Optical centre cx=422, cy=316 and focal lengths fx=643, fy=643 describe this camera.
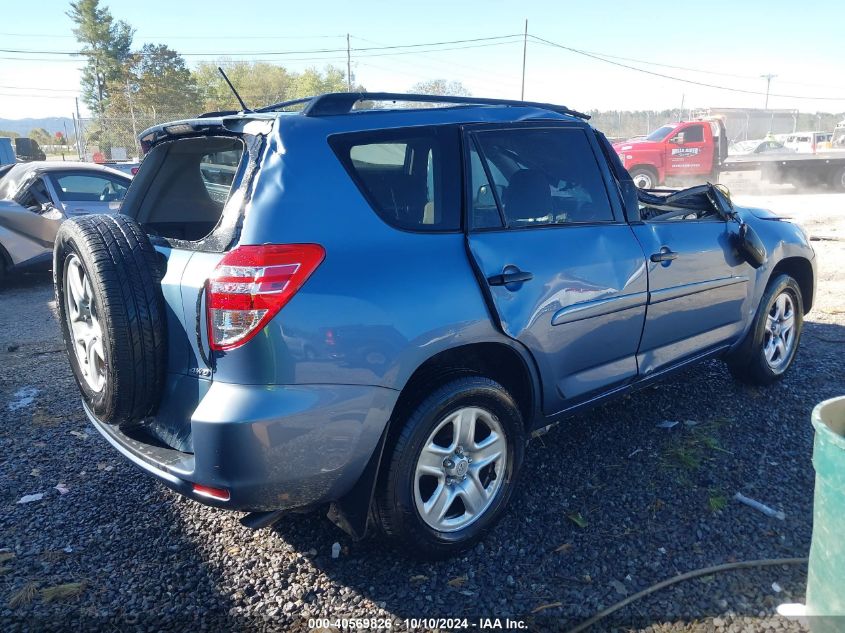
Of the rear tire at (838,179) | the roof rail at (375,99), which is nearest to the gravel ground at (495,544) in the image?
the roof rail at (375,99)

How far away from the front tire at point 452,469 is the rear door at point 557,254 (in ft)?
0.95

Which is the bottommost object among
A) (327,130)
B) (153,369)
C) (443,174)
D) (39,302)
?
(39,302)

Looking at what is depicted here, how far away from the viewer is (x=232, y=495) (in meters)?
2.19

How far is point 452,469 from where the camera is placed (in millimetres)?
2676

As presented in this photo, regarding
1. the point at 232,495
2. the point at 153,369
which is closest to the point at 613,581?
the point at 232,495

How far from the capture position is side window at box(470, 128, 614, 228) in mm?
2836

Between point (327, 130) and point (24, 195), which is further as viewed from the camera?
point (24, 195)

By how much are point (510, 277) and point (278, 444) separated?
3.79 feet

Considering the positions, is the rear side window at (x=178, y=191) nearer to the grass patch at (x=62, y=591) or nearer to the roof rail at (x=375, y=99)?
the roof rail at (x=375, y=99)

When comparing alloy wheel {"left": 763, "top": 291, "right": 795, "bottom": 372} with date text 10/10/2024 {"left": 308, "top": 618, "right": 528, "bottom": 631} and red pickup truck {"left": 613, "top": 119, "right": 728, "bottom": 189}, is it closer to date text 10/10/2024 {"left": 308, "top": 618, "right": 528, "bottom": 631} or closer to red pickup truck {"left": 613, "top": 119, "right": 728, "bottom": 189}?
date text 10/10/2024 {"left": 308, "top": 618, "right": 528, "bottom": 631}

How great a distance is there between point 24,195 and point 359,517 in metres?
7.88

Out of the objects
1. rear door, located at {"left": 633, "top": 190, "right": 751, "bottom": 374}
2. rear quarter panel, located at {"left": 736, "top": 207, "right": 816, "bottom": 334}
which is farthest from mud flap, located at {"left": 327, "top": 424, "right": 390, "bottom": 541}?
rear quarter panel, located at {"left": 736, "top": 207, "right": 816, "bottom": 334}

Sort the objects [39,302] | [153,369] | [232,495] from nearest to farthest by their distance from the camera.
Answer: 1. [232,495]
2. [153,369]
3. [39,302]

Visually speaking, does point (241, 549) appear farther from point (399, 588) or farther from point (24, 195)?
point (24, 195)
